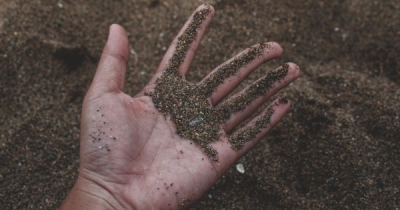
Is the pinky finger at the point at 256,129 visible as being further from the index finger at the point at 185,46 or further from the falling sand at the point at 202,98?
the index finger at the point at 185,46

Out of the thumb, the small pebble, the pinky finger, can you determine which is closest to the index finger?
the thumb

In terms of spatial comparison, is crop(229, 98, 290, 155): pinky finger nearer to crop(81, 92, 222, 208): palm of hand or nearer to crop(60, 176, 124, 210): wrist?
crop(81, 92, 222, 208): palm of hand

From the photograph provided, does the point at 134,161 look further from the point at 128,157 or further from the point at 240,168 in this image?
the point at 240,168

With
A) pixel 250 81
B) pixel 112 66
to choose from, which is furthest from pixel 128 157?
pixel 250 81

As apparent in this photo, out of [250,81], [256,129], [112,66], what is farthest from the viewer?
[250,81]

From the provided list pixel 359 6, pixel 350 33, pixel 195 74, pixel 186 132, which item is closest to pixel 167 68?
pixel 186 132

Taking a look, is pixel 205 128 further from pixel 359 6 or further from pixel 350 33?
pixel 359 6

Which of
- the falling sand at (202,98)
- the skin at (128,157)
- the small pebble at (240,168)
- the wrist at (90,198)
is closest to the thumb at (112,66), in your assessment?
the skin at (128,157)
